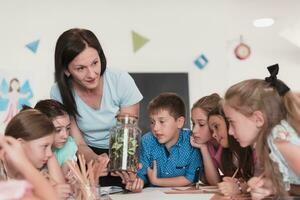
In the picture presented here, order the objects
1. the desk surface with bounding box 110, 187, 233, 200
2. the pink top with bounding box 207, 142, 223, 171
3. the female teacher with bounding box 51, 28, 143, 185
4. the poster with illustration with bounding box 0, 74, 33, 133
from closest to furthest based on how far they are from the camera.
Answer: the desk surface with bounding box 110, 187, 233, 200 < the female teacher with bounding box 51, 28, 143, 185 < the pink top with bounding box 207, 142, 223, 171 < the poster with illustration with bounding box 0, 74, 33, 133

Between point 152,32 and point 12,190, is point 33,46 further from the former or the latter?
point 12,190

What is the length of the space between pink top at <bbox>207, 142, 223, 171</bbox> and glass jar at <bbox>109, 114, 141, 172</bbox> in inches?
17.0

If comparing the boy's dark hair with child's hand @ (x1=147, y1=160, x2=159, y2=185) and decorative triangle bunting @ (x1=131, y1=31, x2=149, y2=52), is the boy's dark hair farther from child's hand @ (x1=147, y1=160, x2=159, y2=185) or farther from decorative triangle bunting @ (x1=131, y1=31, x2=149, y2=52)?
decorative triangle bunting @ (x1=131, y1=31, x2=149, y2=52)

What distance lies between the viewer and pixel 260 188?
1.08m

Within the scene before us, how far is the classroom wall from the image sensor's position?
3080 millimetres

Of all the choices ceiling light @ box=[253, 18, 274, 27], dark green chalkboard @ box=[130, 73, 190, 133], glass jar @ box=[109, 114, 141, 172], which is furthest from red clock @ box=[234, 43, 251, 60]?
glass jar @ box=[109, 114, 141, 172]

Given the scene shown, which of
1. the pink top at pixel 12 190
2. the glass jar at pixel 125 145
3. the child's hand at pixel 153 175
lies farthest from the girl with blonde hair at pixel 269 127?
the pink top at pixel 12 190

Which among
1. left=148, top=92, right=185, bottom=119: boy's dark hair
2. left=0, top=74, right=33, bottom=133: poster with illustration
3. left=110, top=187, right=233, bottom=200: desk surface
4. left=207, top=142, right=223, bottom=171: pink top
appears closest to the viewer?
left=110, top=187, right=233, bottom=200: desk surface

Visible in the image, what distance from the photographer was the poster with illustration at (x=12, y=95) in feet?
9.77

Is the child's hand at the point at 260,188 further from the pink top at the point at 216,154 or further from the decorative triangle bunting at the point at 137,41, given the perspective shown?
the decorative triangle bunting at the point at 137,41

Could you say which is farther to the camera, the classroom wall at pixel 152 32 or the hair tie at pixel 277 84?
the classroom wall at pixel 152 32

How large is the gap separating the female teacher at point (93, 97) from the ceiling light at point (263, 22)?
7.04 feet

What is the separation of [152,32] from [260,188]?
232cm

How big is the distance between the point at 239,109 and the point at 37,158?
65 centimetres
